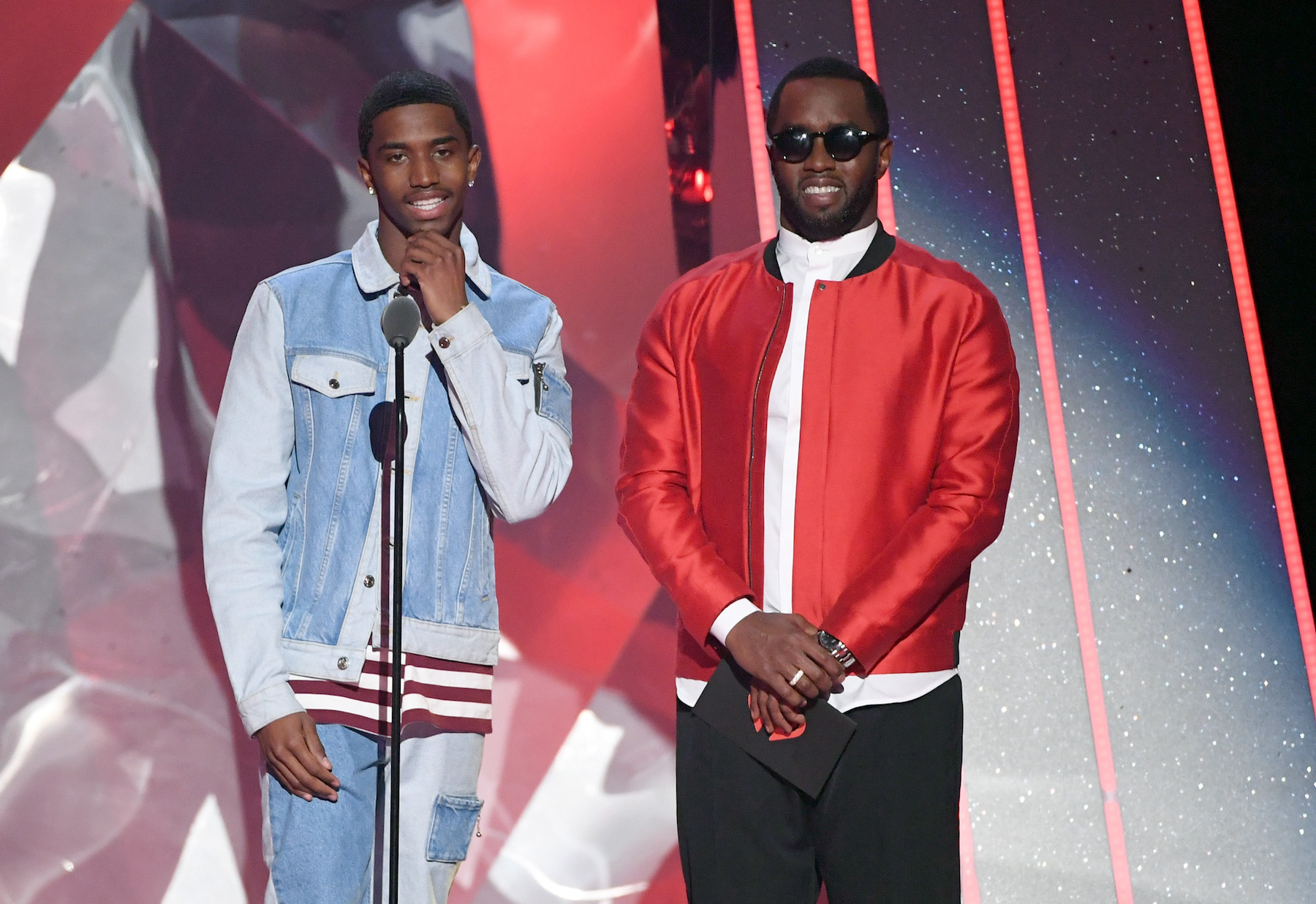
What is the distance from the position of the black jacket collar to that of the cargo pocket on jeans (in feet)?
3.04

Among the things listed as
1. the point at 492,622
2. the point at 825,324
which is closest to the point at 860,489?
the point at 825,324

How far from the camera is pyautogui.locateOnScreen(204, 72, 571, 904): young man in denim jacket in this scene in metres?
1.99

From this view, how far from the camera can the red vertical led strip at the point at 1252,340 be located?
3033 millimetres

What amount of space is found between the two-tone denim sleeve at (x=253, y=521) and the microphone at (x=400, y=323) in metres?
0.34

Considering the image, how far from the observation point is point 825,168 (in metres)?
2.12

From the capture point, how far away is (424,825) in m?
2.00

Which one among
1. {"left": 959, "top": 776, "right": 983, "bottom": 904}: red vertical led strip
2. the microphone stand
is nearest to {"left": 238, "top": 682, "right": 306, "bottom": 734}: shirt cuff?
the microphone stand

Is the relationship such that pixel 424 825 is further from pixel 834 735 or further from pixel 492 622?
pixel 834 735

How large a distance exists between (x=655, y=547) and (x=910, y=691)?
42 centimetres

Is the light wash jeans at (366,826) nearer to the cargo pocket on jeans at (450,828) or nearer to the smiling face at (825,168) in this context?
the cargo pocket on jeans at (450,828)

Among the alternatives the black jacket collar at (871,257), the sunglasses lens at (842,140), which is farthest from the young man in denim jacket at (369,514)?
the sunglasses lens at (842,140)

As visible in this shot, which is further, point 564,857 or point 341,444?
point 564,857

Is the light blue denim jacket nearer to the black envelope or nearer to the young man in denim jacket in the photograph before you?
the young man in denim jacket

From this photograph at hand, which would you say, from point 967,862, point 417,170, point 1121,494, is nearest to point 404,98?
point 417,170
